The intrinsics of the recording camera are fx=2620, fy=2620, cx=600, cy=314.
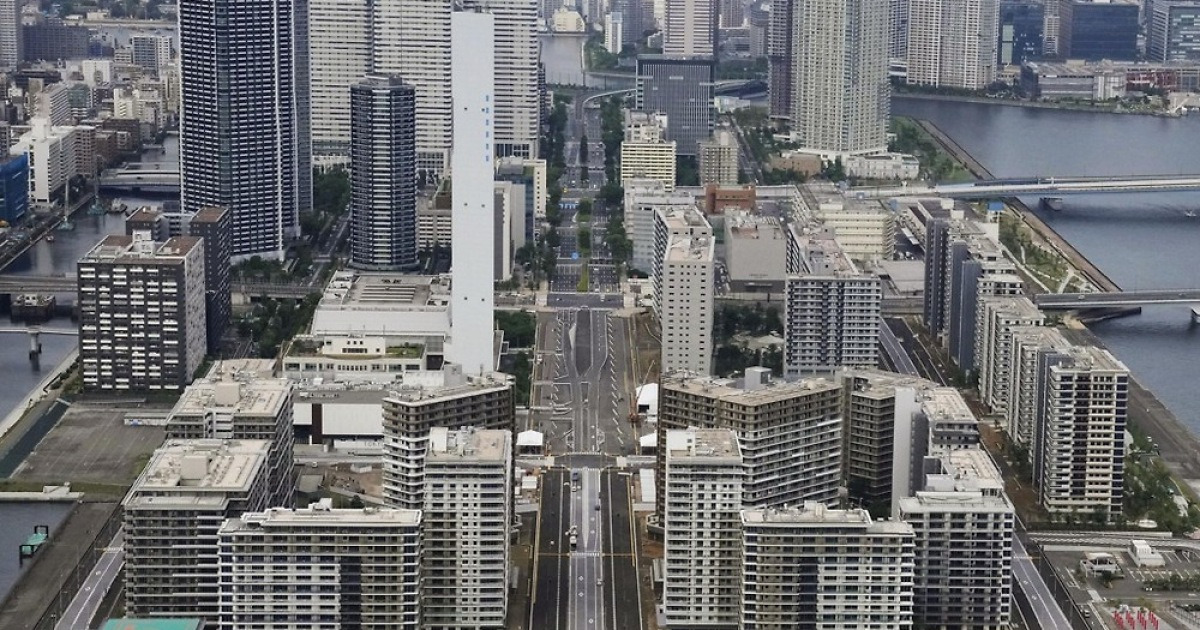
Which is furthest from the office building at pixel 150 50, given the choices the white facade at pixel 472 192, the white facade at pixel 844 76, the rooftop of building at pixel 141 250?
the white facade at pixel 472 192

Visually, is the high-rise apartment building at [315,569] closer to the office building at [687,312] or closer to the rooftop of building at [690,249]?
the office building at [687,312]

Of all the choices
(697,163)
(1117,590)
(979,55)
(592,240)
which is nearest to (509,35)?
(697,163)

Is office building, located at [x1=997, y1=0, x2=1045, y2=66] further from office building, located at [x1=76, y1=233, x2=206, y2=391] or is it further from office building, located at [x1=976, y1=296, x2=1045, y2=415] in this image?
office building, located at [x1=76, y1=233, x2=206, y2=391]

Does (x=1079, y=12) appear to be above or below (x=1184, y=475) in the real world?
above

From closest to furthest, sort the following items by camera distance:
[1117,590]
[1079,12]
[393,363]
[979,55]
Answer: [1117,590], [393,363], [979,55], [1079,12]

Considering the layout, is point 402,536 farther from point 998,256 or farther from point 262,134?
point 262,134
